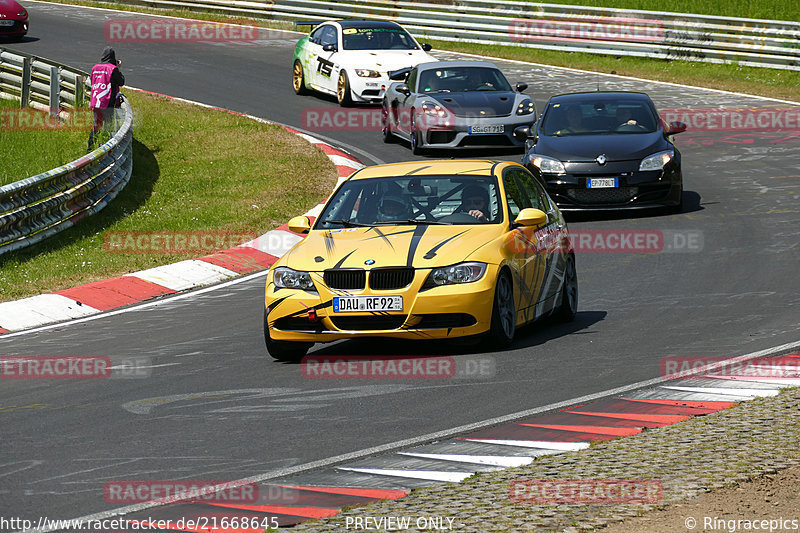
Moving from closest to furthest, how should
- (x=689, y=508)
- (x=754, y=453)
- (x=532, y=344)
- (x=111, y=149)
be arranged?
(x=689, y=508) → (x=754, y=453) → (x=532, y=344) → (x=111, y=149)

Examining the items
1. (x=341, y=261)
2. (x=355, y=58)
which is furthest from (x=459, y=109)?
(x=341, y=261)

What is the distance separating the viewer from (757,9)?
124ft

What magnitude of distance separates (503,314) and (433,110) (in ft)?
40.0

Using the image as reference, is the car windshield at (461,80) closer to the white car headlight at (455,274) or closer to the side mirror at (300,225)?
the side mirror at (300,225)

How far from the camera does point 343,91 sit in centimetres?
2636

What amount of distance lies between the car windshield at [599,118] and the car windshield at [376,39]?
8.79 m

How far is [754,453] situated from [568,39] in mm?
28253

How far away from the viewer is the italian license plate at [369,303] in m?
9.40

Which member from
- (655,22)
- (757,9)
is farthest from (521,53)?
(757,9)

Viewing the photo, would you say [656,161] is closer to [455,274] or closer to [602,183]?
[602,183]

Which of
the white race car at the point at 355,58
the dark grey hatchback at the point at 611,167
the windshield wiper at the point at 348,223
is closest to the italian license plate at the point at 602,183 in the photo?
the dark grey hatchback at the point at 611,167

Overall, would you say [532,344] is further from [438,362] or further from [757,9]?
[757,9]

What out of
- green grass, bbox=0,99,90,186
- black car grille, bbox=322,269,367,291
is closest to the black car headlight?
black car grille, bbox=322,269,367,291

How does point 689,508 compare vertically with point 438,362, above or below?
above
